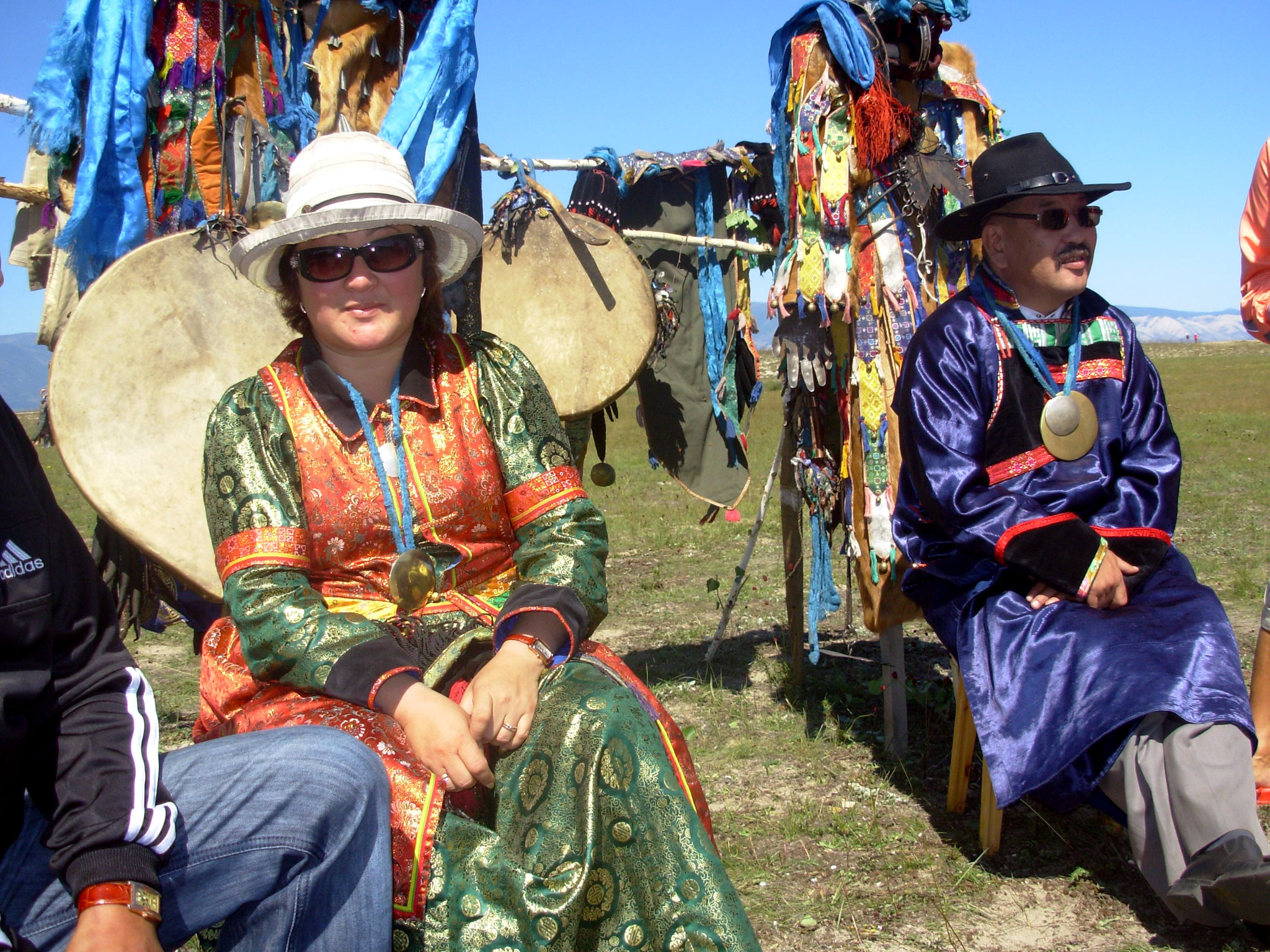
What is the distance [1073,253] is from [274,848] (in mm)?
2555

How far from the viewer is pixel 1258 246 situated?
3.42 metres

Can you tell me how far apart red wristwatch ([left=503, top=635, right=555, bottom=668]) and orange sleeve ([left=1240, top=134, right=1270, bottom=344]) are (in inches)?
104

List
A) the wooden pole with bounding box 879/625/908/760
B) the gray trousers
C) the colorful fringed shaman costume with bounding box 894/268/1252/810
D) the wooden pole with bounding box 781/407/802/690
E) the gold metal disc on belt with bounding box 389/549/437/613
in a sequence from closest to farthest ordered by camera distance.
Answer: the gold metal disc on belt with bounding box 389/549/437/613 < the gray trousers < the colorful fringed shaman costume with bounding box 894/268/1252/810 < the wooden pole with bounding box 879/625/908/760 < the wooden pole with bounding box 781/407/802/690

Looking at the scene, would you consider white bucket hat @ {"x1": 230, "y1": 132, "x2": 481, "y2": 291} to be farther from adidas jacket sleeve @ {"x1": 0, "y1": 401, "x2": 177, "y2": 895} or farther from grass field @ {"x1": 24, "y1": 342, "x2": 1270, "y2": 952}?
grass field @ {"x1": 24, "y1": 342, "x2": 1270, "y2": 952}

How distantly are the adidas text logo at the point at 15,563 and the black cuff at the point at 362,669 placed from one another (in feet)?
1.93

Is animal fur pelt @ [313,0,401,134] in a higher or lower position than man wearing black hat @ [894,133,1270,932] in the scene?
higher

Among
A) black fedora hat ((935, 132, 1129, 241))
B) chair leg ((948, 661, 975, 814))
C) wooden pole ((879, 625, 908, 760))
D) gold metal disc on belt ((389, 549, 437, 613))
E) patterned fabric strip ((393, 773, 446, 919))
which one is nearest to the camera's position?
patterned fabric strip ((393, 773, 446, 919))

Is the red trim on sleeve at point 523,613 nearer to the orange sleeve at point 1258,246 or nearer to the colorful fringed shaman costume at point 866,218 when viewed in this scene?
the colorful fringed shaman costume at point 866,218

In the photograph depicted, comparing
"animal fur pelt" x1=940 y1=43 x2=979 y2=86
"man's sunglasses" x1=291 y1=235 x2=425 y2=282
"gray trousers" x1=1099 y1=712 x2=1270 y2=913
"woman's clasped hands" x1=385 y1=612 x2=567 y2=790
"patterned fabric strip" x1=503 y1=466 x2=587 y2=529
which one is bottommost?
"gray trousers" x1=1099 y1=712 x2=1270 y2=913

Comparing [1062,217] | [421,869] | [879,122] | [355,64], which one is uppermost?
[355,64]

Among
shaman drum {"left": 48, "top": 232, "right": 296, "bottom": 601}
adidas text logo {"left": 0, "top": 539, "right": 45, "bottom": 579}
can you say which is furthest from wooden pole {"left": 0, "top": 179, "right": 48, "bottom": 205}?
adidas text logo {"left": 0, "top": 539, "right": 45, "bottom": 579}

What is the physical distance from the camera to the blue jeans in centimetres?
169

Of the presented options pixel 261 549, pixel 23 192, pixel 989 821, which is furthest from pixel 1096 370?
pixel 23 192

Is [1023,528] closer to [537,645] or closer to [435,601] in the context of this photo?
[537,645]
